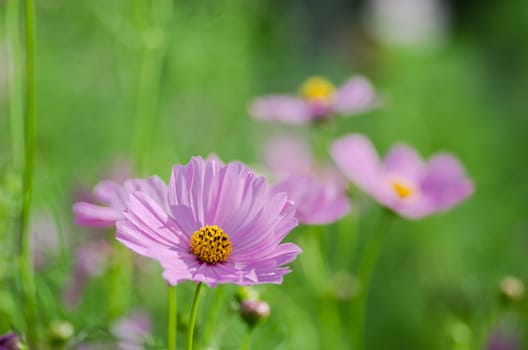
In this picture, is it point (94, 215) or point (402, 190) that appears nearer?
point (94, 215)

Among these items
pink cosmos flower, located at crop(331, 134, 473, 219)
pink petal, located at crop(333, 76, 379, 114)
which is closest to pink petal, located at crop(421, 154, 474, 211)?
pink cosmos flower, located at crop(331, 134, 473, 219)

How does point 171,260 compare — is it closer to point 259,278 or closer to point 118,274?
point 259,278

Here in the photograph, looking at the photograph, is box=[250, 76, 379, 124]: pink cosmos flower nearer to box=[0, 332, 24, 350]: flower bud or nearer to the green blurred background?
the green blurred background

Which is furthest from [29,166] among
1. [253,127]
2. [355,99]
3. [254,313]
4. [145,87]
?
[253,127]

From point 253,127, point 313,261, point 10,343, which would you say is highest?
point 10,343

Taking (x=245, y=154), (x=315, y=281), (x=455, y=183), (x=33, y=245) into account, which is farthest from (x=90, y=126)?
(x=455, y=183)

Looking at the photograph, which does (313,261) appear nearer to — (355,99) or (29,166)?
(355,99)
